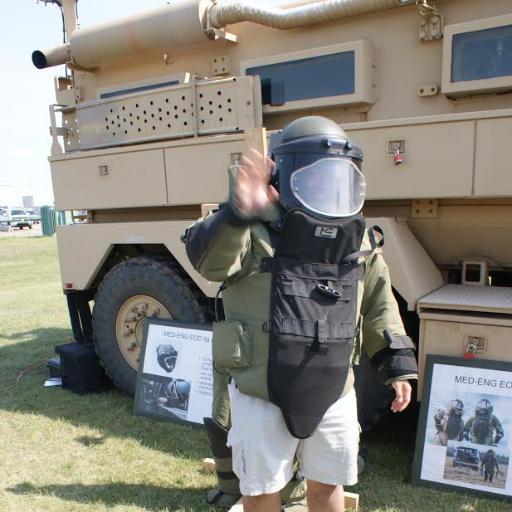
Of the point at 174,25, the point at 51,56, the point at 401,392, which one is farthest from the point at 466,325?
the point at 51,56

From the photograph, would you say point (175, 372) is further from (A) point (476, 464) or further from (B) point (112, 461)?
(A) point (476, 464)

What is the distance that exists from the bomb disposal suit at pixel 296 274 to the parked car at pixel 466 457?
1.34m

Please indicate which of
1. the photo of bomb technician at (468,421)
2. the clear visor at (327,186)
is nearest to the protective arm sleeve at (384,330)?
the clear visor at (327,186)

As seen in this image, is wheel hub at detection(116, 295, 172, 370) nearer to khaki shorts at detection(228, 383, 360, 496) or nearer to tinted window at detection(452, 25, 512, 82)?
khaki shorts at detection(228, 383, 360, 496)

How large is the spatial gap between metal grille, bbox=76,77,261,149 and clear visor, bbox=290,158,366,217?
6.14ft

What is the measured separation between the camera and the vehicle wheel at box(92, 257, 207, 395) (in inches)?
154

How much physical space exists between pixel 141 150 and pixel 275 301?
8.03ft

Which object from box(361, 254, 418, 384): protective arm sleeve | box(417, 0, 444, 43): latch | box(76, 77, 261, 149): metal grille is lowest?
box(361, 254, 418, 384): protective arm sleeve

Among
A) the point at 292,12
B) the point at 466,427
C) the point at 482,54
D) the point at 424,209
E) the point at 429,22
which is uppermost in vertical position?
the point at 292,12

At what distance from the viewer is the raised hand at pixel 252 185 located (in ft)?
5.60

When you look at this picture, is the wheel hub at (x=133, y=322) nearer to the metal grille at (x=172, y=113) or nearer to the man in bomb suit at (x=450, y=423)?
the metal grille at (x=172, y=113)

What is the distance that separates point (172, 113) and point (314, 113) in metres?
0.98

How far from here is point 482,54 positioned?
9.87ft

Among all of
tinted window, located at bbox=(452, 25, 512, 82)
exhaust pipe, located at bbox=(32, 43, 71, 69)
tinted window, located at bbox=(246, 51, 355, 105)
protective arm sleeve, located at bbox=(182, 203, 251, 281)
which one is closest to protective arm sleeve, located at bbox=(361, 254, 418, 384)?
protective arm sleeve, located at bbox=(182, 203, 251, 281)
